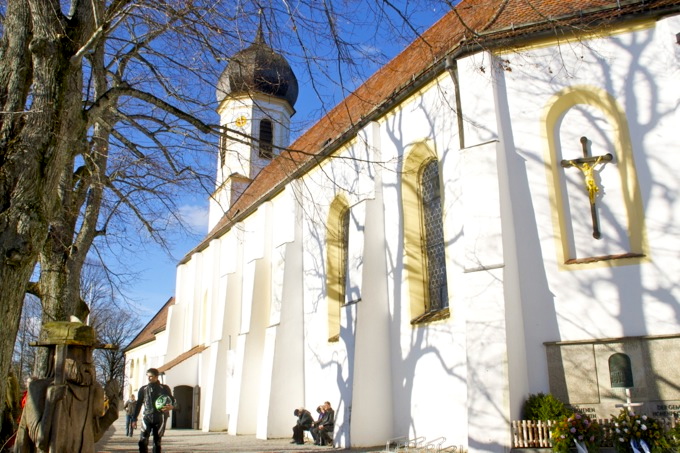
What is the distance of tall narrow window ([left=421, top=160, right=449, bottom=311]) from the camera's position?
1241cm

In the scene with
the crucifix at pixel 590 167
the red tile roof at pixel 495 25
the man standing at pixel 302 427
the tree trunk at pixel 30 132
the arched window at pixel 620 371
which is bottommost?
the man standing at pixel 302 427

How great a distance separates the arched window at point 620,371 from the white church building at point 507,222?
0.02m

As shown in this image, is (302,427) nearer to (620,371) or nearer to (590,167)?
(620,371)

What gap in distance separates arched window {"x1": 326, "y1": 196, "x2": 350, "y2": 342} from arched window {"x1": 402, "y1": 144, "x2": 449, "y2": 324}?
3.07m

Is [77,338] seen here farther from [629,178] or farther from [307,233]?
[307,233]

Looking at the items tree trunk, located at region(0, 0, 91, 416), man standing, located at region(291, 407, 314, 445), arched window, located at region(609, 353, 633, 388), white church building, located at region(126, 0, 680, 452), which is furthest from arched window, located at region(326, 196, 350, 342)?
tree trunk, located at region(0, 0, 91, 416)

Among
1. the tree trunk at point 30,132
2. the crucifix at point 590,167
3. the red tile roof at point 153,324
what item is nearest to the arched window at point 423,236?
the crucifix at point 590,167

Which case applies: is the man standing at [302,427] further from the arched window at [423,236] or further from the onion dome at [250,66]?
the onion dome at [250,66]

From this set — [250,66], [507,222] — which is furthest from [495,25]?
[250,66]

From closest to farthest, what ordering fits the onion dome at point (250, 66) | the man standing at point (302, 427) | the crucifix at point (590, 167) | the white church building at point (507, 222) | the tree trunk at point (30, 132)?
1. the tree trunk at point (30, 132)
2. the onion dome at point (250, 66)
3. the white church building at point (507, 222)
4. the crucifix at point (590, 167)
5. the man standing at point (302, 427)

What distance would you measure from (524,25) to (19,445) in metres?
9.72

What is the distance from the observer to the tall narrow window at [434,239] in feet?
40.7

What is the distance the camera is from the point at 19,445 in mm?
4797

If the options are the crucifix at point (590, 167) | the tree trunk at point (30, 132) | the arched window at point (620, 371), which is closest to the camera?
the tree trunk at point (30, 132)
